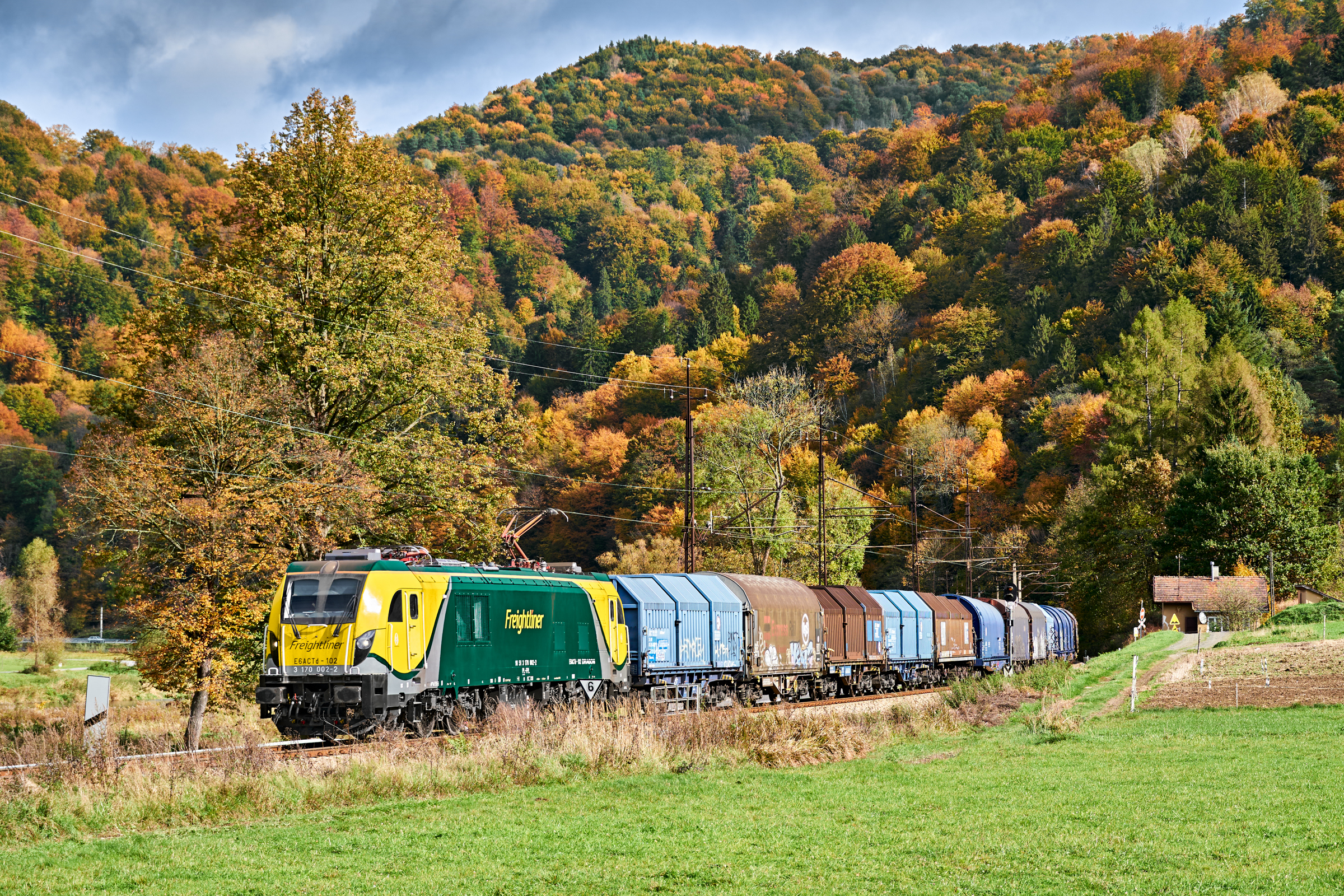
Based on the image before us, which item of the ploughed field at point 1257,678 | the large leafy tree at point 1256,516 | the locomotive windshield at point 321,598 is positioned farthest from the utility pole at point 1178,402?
the locomotive windshield at point 321,598

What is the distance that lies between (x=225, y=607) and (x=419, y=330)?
46.6 feet

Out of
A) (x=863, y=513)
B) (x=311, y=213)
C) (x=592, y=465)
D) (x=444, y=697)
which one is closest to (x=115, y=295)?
(x=592, y=465)

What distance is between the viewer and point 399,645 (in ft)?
75.7

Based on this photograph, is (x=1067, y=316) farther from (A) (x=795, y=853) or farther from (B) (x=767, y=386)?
(A) (x=795, y=853)

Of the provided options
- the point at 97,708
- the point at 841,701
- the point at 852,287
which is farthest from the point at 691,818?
the point at 852,287

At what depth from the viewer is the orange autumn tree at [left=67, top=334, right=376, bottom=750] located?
2609 cm

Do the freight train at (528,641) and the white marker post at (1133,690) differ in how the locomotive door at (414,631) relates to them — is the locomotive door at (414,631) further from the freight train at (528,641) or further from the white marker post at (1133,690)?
the white marker post at (1133,690)

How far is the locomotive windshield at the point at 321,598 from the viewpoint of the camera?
22781 mm

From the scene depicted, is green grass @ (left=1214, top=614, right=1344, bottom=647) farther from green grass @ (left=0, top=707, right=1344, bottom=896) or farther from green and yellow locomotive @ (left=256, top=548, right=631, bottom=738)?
green and yellow locomotive @ (left=256, top=548, right=631, bottom=738)

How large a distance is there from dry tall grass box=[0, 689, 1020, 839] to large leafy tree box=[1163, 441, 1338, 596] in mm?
52260

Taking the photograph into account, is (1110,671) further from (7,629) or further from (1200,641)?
(7,629)

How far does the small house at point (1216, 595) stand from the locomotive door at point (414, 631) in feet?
172

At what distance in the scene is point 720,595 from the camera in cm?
3512

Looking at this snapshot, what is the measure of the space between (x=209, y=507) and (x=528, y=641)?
7580mm
